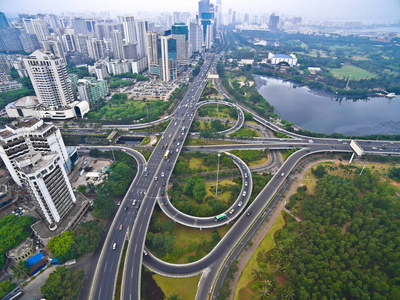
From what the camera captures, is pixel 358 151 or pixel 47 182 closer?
pixel 47 182

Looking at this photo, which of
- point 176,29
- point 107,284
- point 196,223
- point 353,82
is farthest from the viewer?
point 176,29

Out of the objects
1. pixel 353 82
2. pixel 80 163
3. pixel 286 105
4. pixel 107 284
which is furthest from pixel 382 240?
pixel 353 82

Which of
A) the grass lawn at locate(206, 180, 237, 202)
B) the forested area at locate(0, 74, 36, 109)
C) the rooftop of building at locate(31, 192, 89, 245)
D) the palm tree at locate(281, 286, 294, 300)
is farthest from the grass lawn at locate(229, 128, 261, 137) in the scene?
the forested area at locate(0, 74, 36, 109)

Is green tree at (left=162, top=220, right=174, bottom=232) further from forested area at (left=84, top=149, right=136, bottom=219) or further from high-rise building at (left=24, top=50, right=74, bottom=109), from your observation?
high-rise building at (left=24, top=50, right=74, bottom=109)

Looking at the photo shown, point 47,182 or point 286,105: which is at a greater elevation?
point 47,182

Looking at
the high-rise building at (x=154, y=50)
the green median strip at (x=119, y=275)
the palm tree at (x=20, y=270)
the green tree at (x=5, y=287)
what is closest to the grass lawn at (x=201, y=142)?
the green median strip at (x=119, y=275)

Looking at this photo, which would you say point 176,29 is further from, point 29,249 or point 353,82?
point 29,249
